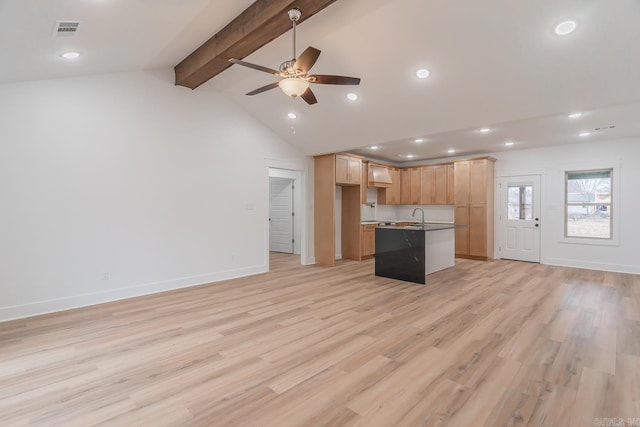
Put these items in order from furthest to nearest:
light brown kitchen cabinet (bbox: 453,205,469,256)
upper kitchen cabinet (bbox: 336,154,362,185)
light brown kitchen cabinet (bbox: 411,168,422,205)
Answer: light brown kitchen cabinet (bbox: 411,168,422,205), light brown kitchen cabinet (bbox: 453,205,469,256), upper kitchen cabinet (bbox: 336,154,362,185)

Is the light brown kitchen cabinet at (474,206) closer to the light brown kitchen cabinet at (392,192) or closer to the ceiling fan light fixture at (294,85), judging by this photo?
the light brown kitchen cabinet at (392,192)

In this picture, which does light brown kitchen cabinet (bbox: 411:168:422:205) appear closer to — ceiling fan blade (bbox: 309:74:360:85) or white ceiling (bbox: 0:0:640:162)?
white ceiling (bbox: 0:0:640:162)

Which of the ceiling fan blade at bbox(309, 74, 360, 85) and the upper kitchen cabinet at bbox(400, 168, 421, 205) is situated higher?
the ceiling fan blade at bbox(309, 74, 360, 85)

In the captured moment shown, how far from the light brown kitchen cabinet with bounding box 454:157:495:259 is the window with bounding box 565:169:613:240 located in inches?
61.7

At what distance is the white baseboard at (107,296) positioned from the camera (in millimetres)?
3682

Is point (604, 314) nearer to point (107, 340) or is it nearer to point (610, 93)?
point (610, 93)

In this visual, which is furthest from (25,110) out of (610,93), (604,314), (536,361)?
(604,314)

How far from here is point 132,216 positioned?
455 centimetres

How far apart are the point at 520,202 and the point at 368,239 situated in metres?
3.85

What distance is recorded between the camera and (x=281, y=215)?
350 inches

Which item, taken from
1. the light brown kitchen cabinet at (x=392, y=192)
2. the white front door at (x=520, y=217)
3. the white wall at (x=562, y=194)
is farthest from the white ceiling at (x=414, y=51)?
the light brown kitchen cabinet at (x=392, y=192)

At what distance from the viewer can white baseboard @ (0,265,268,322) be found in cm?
368

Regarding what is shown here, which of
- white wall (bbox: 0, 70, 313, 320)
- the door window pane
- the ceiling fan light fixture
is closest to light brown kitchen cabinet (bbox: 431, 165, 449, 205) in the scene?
the door window pane

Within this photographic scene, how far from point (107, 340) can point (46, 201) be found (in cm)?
210
